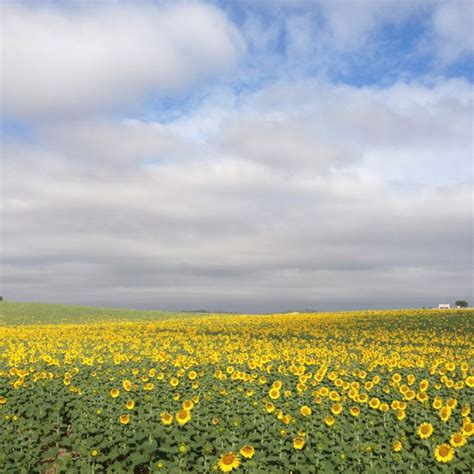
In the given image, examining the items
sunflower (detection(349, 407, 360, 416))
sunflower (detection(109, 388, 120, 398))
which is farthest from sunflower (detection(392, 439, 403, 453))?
sunflower (detection(109, 388, 120, 398))

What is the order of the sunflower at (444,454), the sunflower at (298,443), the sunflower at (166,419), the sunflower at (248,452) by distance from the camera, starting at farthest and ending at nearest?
the sunflower at (166,419) < the sunflower at (298,443) < the sunflower at (444,454) < the sunflower at (248,452)

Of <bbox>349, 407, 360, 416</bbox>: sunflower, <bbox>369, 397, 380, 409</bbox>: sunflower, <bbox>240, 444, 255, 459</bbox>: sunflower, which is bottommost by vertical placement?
<bbox>240, 444, 255, 459</bbox>: sunflower

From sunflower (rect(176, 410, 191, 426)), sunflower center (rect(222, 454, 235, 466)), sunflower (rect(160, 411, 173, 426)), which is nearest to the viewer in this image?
sunflower center (rect(222, 454, 235, 466))

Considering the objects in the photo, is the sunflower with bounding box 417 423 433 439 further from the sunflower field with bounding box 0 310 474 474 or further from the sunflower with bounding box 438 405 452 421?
the sunflower with bounding box 438 405 452 421

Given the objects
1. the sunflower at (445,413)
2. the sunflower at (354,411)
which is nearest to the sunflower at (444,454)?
the sunflower at (445,413)

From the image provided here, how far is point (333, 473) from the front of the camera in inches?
299

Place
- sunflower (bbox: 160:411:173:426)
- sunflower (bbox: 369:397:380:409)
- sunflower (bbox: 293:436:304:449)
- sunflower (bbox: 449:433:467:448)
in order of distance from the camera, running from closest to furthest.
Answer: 1. sunflower (bbox: 449:433:467:448)
2. sunflower (bbox: 293:436:304:449)
3. sunflower (bbox: 160:411:173:426)
4. sunflower (bbox: 369:397:380:409)

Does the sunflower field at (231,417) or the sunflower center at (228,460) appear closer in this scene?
the sunflower center at (228,460)

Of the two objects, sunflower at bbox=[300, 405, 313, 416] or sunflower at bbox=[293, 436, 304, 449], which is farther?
sunflower at bbox=[300, 405, 313, 416]

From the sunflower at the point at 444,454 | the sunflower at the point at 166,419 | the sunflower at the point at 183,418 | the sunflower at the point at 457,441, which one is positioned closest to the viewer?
the sunflower at the point at 444,454

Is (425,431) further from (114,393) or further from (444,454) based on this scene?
(114,393)

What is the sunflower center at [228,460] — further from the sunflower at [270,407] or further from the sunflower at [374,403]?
the sunflower at [374,403]

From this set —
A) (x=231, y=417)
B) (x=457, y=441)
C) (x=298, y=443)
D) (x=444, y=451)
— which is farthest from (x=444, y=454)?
(x=231, y=417)

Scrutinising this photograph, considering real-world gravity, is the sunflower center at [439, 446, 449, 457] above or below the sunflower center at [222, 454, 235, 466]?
below
